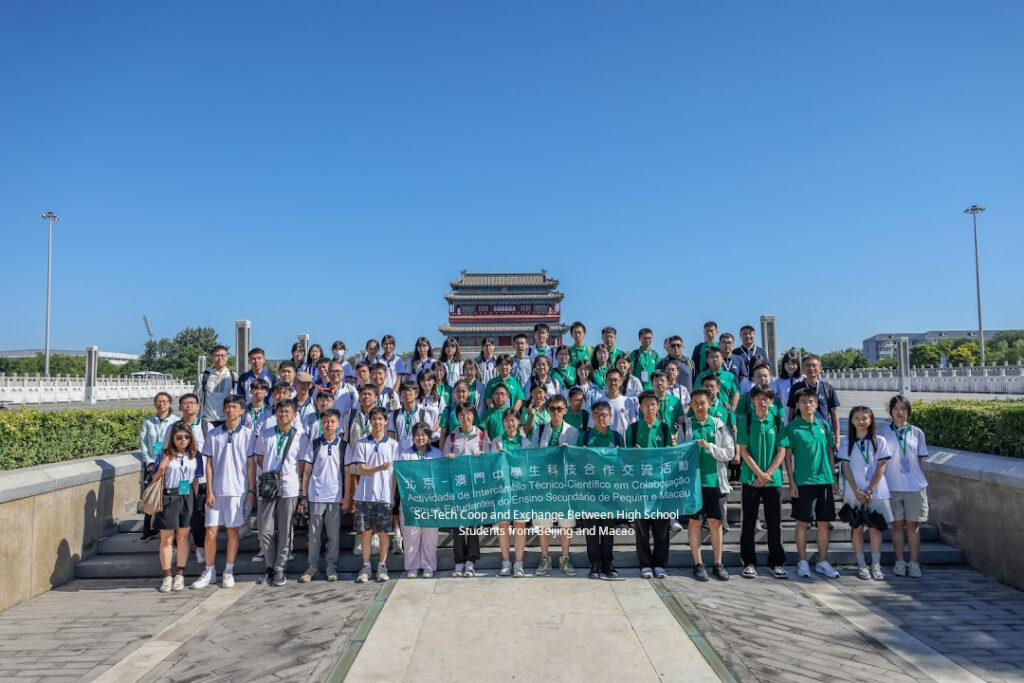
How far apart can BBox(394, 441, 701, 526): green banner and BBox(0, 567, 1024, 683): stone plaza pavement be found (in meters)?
0.74

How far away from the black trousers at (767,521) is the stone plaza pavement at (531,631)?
37 cm

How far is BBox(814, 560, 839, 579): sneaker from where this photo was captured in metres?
6.77

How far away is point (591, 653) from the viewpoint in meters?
4.83

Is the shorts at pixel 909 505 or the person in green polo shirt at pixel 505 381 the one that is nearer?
the shorts at pixel 909 505

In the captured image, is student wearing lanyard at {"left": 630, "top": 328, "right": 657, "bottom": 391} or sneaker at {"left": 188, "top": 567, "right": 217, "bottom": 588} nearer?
sneaker at {"left": 188, "top": 567, "right": 217, "bottom": 588}

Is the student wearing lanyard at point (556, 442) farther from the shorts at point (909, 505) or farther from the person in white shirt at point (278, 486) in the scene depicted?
the shorts at point (909, 505)

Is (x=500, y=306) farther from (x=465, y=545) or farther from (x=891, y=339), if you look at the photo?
(x=891, y=339)

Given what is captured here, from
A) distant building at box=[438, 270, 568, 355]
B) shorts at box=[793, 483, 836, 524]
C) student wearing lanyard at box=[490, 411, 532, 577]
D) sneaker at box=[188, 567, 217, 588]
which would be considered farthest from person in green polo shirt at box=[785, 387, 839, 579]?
distant building at box=[438, 270, 568, 355]

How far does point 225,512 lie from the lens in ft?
22.7

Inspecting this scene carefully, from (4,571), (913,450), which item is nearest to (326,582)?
(4,571)

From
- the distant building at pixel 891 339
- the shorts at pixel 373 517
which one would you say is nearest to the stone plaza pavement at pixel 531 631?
the shorts at pixel 373 517

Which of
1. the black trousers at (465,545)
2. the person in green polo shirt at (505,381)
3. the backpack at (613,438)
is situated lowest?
the black trousers at (465,545)

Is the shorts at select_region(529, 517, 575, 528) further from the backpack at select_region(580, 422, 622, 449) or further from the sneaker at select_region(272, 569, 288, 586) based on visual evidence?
the sneaker at select_region(272, 569, 288, 586)

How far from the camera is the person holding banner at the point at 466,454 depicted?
698 centimetres
